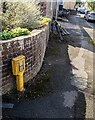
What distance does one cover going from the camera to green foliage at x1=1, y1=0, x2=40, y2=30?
7980mm

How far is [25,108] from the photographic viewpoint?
5789 millimetres

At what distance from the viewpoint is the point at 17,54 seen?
252 inches

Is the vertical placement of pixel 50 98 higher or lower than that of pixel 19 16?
lower

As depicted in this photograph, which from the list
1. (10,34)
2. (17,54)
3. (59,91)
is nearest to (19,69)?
(17,54)

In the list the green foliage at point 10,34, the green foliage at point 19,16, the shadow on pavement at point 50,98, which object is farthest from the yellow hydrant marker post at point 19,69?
the green foliage at point 19,16

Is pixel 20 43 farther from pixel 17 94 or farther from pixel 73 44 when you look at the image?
pixel 73 44

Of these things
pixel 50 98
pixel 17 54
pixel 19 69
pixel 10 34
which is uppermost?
pixel 10 34

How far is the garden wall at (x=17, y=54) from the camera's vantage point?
601 centimetres

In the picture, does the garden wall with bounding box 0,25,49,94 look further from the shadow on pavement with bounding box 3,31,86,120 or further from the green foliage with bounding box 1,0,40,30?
the green foliage with bounding box 1,0,40,30

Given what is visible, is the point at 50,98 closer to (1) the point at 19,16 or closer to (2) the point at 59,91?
(2) the point at 59,91

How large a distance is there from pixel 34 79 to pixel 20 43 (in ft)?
4.55

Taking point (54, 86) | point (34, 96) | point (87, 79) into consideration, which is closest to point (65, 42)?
point (87, 79)

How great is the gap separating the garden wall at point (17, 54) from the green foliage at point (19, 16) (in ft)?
2.87

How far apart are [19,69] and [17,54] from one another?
437 millimetres
